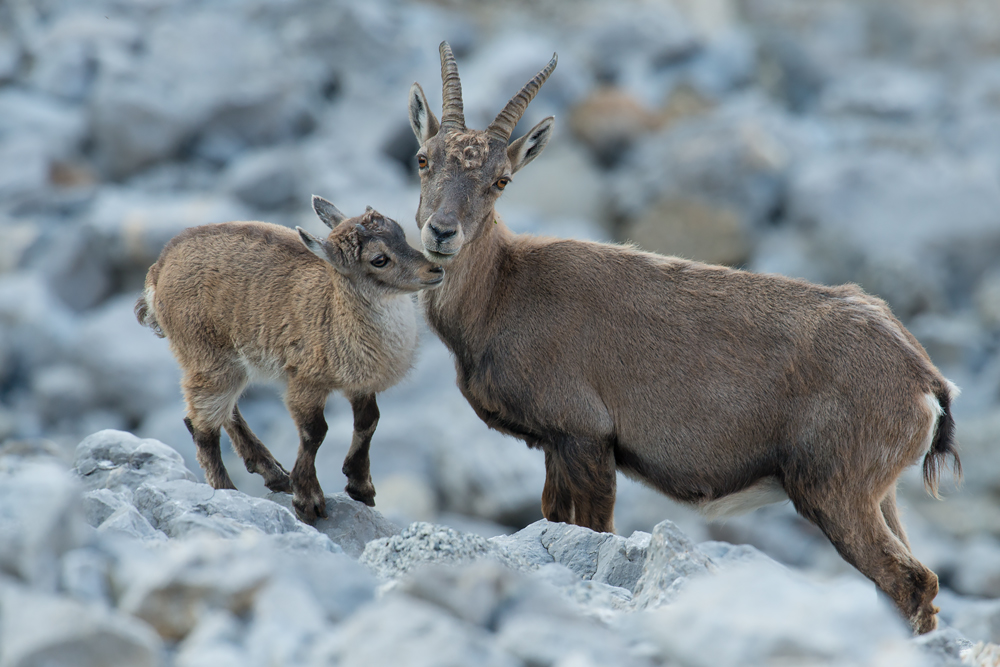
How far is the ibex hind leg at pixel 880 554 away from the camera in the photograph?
5398mm

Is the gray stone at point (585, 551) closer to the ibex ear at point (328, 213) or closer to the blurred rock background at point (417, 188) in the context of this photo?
the ibex ear at point (328, 213)

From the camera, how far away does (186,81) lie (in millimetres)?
18953

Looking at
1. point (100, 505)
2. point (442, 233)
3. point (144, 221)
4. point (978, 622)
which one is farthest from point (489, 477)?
point (100, 505)

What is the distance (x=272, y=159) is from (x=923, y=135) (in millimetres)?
14195

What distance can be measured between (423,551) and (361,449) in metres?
1.52

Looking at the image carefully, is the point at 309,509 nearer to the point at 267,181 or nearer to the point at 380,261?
the point at 380,261

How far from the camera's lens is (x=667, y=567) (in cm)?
486

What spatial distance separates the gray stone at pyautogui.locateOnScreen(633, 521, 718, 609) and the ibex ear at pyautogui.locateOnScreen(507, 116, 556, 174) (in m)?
2.66

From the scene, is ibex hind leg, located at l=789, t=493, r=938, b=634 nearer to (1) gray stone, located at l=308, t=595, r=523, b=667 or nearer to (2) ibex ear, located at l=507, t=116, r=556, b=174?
(2) ibex ear, located at l=507, t=116, r=556, b=174

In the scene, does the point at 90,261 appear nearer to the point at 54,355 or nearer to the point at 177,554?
the point at 54,355

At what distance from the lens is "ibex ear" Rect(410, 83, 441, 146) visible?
652cm

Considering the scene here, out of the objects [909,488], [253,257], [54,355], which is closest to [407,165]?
[54,355]

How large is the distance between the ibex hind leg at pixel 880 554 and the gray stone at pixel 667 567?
85 centimetres

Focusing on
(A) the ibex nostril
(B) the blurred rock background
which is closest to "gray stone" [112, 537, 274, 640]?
(A) the ibex nostril
